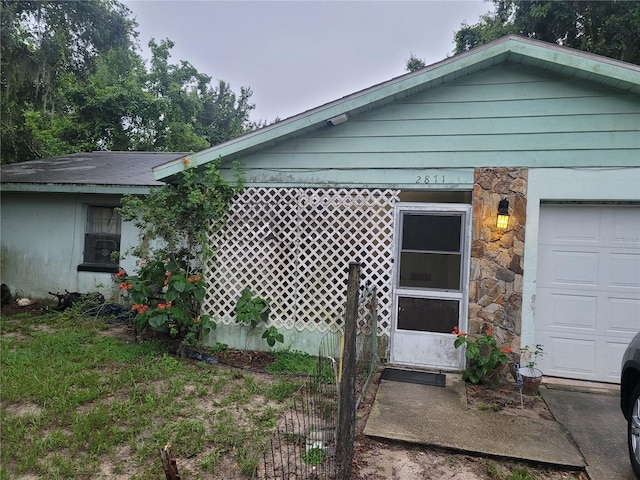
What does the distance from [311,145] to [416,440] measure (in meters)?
3.65

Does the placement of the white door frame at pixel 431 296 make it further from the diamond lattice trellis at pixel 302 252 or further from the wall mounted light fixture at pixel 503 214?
the wall mounted light fixture at pixel 503 214

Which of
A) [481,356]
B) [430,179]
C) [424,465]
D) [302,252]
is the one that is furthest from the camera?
[302,252]

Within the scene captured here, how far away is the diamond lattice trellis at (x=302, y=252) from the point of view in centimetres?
473

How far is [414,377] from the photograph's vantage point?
4.27 m

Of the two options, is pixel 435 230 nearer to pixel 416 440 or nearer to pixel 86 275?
pixel 416 440

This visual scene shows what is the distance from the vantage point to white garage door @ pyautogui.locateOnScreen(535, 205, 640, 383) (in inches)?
164

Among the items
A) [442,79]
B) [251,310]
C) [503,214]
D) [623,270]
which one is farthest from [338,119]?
[623,270]

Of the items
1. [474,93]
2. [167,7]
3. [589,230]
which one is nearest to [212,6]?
[167,7]

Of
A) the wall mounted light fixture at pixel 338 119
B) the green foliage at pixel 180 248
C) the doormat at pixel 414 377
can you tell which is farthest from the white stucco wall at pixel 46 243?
the doormat at pixel 414 377

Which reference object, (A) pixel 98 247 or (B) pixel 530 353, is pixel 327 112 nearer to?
(B) pixel 530 353

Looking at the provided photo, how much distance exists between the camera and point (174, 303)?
4898mm

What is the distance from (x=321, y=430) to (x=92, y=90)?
18701 mm

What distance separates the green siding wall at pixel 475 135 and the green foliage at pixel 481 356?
1849 mm

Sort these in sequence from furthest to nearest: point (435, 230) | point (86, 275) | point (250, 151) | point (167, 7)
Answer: point (167, 7), point (86, 275), point (250, 151), point (435, 230)
